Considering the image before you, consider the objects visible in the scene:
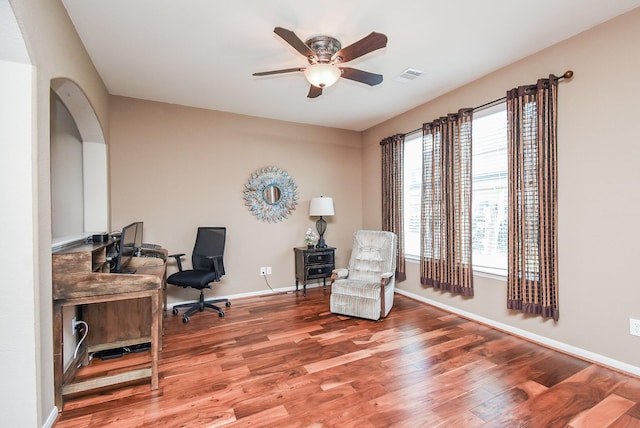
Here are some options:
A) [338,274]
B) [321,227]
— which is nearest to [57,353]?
[338,274]

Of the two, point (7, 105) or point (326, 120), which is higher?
point (326, 120)

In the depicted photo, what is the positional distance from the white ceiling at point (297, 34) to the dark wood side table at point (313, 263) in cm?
220

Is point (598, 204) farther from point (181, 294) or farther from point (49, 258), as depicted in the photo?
point (181, 294)

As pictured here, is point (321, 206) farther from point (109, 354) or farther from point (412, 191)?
point (109, 354)

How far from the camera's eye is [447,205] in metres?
3.53

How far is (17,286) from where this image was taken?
1472mm

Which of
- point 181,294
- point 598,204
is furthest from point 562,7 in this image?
point 181,294

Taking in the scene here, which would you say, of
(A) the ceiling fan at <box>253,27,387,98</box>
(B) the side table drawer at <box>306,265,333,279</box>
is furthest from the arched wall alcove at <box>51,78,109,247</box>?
(B) the side table drawer at <box>306,265,333,279</box>

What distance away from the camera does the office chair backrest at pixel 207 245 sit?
3779mm

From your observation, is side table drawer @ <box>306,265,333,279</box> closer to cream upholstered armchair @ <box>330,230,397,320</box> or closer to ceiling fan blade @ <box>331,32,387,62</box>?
cream upholstered armchair @ <box>330,230,397,320</box>

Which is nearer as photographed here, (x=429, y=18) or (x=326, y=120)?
(x=429, y=18)

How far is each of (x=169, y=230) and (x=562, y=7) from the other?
446 centimetres

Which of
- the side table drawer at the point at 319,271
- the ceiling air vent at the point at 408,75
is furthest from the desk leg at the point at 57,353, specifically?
the ceiling air vent at the point at 408,75

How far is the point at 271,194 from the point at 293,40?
106 inches
